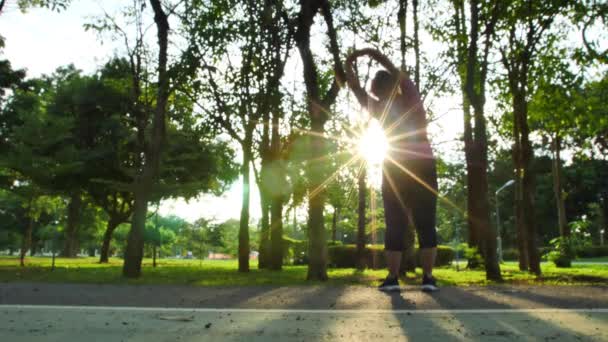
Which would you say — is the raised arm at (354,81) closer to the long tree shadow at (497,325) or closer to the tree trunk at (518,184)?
the long tree shadow at (497,325)

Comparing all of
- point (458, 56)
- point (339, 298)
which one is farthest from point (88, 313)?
point (458, 56)

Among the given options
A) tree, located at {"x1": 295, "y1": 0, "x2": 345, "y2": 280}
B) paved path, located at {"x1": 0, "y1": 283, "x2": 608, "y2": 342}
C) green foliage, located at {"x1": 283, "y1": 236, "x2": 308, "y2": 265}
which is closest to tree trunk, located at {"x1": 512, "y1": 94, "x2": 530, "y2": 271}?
tree, located at {"x1": 295, "y1": 0, "x2": 345, "y2": 280}

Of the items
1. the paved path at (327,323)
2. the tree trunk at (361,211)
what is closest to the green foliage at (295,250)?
the tree trunk at (361,211)

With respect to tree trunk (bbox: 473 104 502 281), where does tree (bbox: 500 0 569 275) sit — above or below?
above

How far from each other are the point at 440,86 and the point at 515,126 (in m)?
3.56

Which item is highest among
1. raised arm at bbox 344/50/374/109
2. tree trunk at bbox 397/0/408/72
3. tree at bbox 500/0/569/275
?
tree trunk at bbox 397/0/408/72

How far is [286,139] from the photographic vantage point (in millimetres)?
18453

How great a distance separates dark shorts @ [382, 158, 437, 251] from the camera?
4727mm

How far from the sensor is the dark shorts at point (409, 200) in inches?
186

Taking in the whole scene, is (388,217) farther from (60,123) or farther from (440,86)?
(60,123)

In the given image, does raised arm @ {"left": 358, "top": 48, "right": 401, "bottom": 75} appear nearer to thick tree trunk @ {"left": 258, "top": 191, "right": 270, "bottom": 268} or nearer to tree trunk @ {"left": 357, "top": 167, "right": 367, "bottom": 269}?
thick tree trunk @ {"left": 258, "top": 191, "right": 270, "bottom": 268}

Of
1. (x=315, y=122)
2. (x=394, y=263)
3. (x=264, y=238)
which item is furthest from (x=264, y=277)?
(x=264, y=238)

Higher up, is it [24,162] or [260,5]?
[260,5]

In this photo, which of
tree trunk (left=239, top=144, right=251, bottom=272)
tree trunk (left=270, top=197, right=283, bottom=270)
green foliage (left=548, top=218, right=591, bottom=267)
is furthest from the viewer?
tree trunk (left=270, top=197, right=283, bottom=270)
